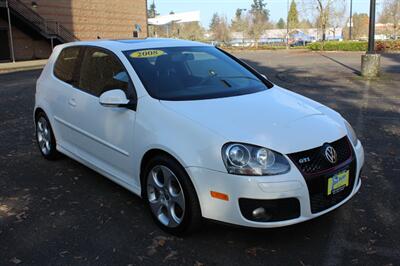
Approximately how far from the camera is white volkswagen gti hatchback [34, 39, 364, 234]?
3236 mm

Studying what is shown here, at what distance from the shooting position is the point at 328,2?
1655 inches

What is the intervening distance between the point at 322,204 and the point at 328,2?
4213 cm

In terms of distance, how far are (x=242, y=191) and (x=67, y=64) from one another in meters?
3.10

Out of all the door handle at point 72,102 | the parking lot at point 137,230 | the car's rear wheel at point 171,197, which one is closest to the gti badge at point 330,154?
the parking lot at point 137,230

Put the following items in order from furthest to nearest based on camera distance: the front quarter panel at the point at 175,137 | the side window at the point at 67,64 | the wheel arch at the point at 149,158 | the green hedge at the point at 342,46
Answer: the green hedge at the point at 342,46 < the side window at the point at 67,64 < the wheel arch at the point at 149,158 < the front quarter panel at the point at 175,137

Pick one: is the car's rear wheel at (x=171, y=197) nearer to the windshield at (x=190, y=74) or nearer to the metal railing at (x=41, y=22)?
the windshield at (x=190, y=74)

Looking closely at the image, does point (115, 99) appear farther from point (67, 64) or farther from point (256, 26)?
point (256, 26)

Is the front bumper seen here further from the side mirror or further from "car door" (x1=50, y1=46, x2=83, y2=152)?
"car door" (x1=50, y1=46, x2=83, y2=152)

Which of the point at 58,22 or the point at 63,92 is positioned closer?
the point at 63,92

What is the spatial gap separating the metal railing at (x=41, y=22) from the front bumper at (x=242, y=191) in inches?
1034

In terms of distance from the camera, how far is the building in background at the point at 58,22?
28.9m

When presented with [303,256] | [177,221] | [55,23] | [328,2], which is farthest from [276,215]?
[328,2]

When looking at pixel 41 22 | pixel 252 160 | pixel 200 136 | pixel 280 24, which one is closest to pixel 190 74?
pixel 200 136

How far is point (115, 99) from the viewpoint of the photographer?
3963mm
